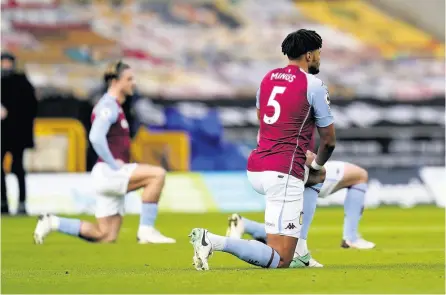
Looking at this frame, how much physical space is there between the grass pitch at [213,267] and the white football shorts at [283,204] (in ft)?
1.00

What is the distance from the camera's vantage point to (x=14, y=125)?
17656 millimetres

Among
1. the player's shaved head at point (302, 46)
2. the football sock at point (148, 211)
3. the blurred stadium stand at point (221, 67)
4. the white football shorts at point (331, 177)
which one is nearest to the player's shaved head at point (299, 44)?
the player's shaved head at point (302, 46)

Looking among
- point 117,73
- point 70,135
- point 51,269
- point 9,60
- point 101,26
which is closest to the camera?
point 51,269

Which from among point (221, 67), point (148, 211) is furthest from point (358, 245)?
point (221, 67)

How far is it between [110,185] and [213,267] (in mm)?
3145

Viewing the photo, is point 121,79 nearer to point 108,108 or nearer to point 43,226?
point 108,108

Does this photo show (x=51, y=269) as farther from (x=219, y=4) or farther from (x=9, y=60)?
(x=219, y=4)

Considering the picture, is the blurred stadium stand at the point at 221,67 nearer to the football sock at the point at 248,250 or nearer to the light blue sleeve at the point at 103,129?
the light blue sleeve at the point at 103,129

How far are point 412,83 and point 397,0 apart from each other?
218 cm

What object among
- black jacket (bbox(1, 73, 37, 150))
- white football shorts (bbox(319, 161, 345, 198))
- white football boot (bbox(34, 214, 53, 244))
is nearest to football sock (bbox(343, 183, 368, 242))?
white football shorts (bbox(319, 161, 345, 198))

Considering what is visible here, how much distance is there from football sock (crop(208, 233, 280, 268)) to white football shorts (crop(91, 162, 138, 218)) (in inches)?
147

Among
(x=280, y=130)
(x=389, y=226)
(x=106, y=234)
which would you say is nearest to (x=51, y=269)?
(x=280, y=130)

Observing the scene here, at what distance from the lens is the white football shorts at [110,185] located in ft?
37.7

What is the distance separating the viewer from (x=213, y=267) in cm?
859
